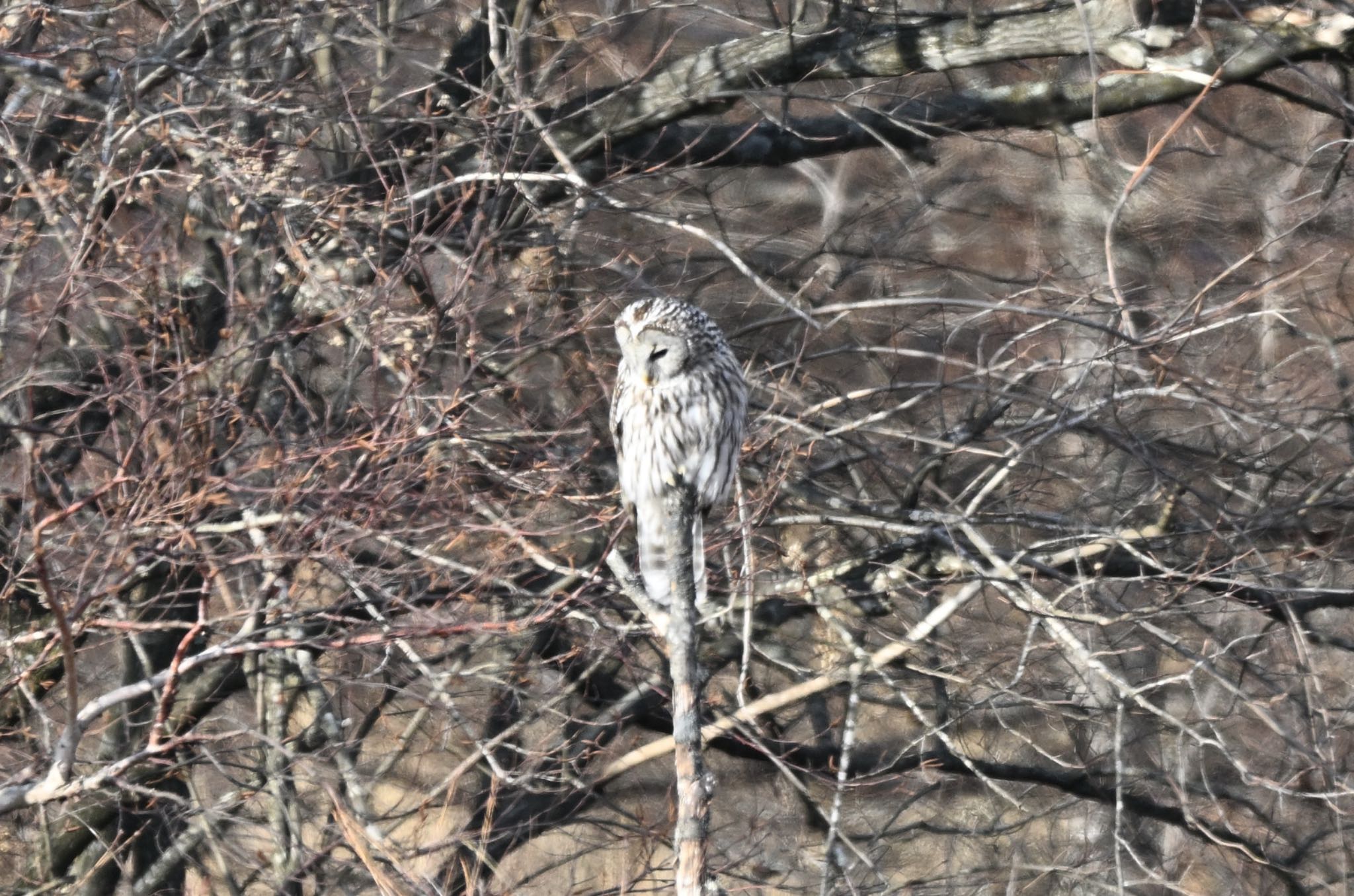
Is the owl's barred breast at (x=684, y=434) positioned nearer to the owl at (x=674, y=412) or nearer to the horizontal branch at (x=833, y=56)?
the owl at (x=674, y=412)

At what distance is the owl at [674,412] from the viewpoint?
3557mm

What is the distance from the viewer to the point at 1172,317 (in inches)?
202

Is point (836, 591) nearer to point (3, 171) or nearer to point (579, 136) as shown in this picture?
point (579, 136)

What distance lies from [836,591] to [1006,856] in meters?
2.30

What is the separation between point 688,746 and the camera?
2701 millimetres

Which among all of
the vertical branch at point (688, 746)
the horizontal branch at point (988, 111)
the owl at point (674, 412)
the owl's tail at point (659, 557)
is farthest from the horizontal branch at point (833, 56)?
the vertical branch at point (688, 746)

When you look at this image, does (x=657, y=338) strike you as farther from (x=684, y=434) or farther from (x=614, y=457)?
(x=614, y=457)

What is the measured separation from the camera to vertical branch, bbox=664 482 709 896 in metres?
2.70

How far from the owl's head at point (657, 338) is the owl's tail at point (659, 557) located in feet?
1.30

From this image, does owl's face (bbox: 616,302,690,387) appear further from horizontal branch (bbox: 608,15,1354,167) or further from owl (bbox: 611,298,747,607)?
horizontal branch (bbox: 608,15,1354,167)

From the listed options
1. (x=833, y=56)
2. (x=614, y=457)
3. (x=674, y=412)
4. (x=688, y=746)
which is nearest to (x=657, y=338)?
(x=674, y=412)

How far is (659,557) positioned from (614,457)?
2.89 meters

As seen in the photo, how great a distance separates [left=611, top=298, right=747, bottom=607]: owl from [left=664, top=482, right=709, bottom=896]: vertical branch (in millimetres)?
614

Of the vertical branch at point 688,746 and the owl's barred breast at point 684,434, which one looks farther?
the owl's barred breast at point 684,434
